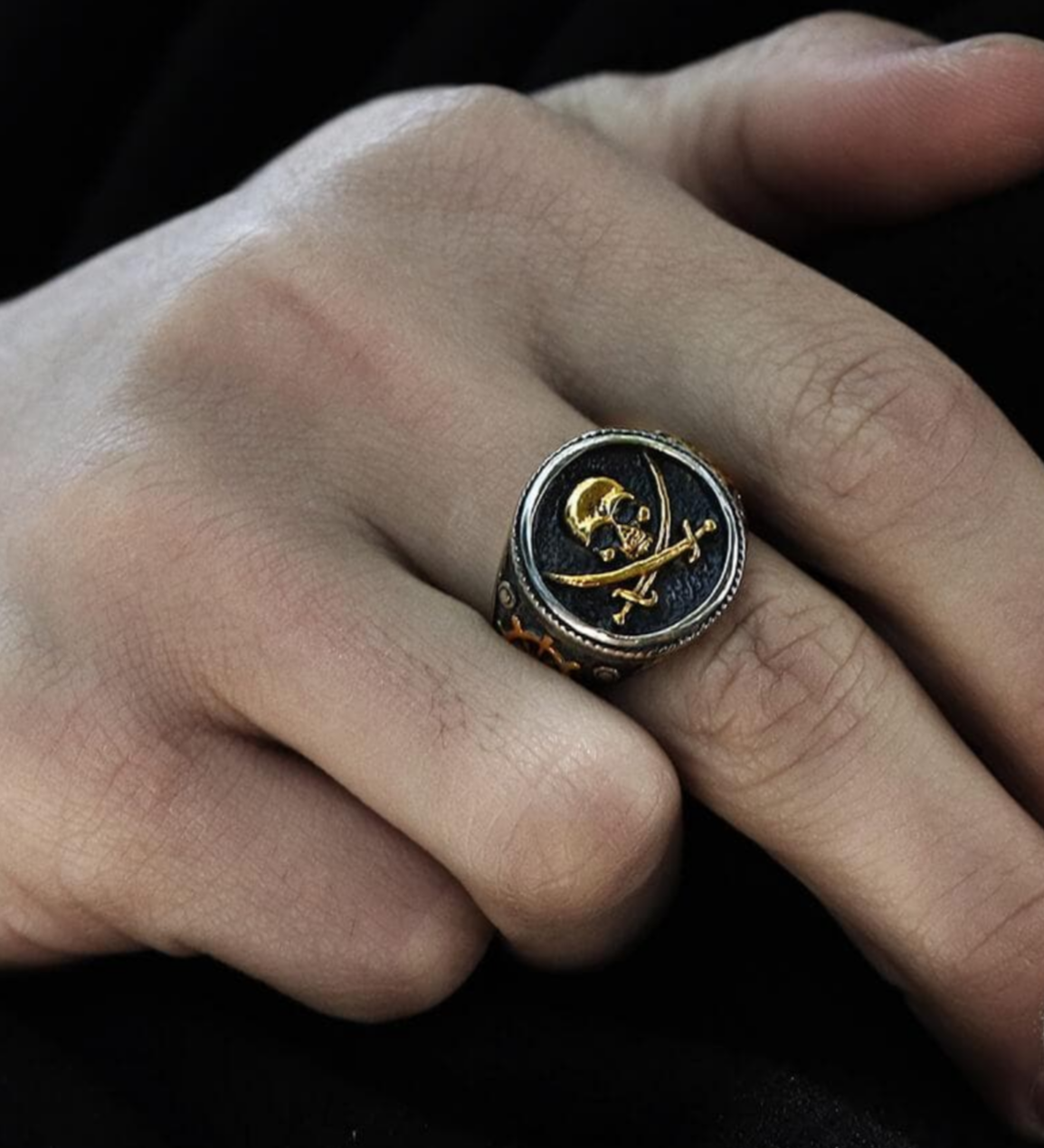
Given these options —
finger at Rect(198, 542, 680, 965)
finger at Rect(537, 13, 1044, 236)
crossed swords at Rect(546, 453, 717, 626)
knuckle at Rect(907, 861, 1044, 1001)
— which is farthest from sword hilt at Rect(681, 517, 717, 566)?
finger at Rect(537, 13, 1044, 236)

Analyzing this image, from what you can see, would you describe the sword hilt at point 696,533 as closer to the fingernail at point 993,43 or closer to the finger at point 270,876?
the finger at point 270,876

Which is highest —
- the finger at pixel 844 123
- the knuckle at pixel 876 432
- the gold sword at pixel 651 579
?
the finger at pixel 844 123

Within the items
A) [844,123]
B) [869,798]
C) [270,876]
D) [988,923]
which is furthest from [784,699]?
[844,123]

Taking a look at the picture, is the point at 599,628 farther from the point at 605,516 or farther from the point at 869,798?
the point at 869,798

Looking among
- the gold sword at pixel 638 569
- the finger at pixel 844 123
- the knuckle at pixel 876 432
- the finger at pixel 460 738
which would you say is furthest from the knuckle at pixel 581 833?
the finger at pixel 844 123

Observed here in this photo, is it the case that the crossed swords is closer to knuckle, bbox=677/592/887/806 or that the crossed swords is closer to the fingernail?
knuckle, bbox=677/592/887/806

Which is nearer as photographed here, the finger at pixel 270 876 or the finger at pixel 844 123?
the finger at pixel 270 876

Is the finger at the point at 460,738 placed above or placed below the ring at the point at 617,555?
below
